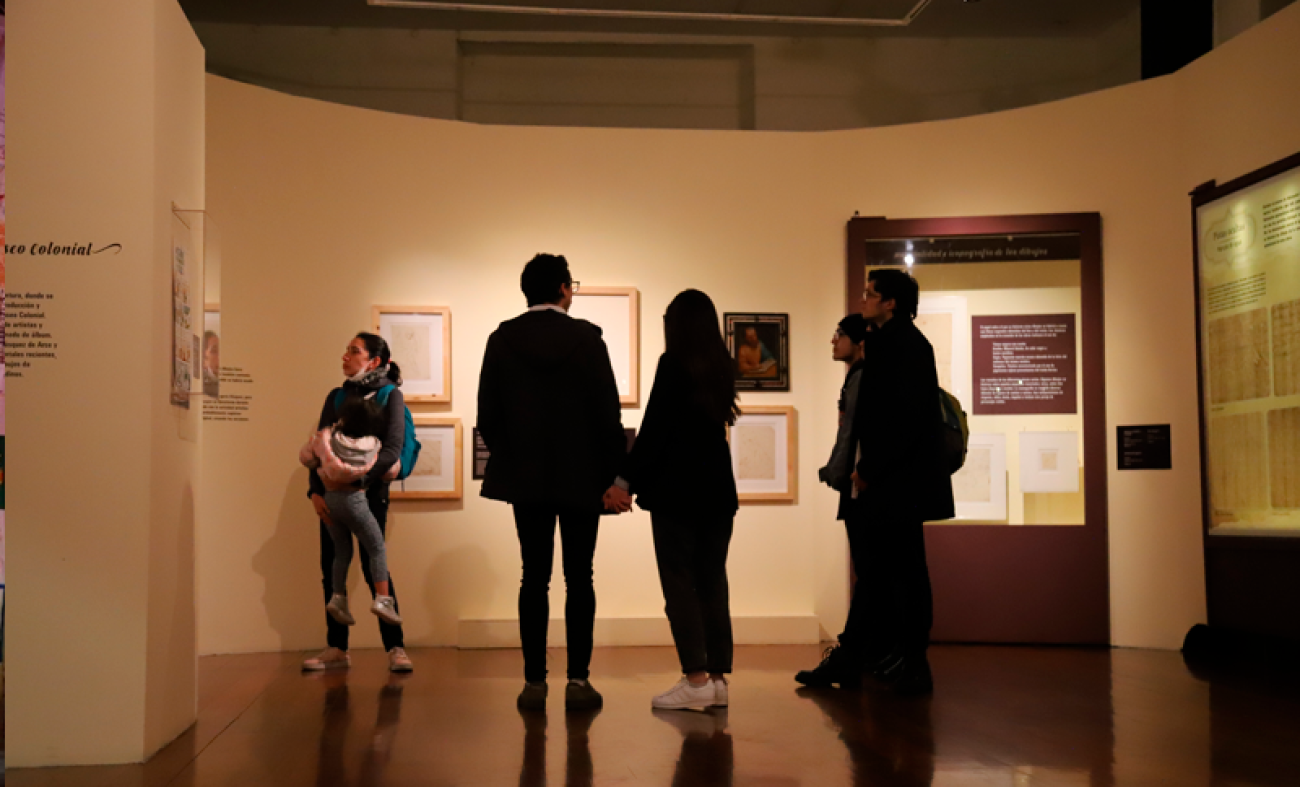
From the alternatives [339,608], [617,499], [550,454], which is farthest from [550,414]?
[339,608]

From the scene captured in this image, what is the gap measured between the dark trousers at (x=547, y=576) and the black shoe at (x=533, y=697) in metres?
0.03

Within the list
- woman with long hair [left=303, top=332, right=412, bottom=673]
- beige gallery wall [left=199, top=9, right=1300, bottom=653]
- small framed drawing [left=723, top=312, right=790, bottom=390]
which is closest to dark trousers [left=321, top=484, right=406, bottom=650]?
→ woman with long hair [left=303, top=332, right=412, bottom=673]

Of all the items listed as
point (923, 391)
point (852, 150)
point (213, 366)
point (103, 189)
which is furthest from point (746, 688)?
point (852, 150)

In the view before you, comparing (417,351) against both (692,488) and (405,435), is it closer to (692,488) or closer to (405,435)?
(405,435)

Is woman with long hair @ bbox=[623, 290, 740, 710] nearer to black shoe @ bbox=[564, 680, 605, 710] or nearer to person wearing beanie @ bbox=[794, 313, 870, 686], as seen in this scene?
black shoe @ bbox=[564, 680, 605, 710]

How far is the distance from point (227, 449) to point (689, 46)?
4.41m

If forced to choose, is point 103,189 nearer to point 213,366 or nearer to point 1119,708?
point 213,366

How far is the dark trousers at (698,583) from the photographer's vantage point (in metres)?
4.32

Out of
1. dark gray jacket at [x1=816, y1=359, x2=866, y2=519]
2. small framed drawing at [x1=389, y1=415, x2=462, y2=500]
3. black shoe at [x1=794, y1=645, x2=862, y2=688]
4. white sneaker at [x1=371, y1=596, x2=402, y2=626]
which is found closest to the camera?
black shoe at [x1=794, y1=645, x2=862, y2=688]

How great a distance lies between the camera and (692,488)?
4305 mm

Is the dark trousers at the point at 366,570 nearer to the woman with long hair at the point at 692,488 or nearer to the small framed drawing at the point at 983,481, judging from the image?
the woman with long hair at the point at 692,488

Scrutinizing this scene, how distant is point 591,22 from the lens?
846 cm

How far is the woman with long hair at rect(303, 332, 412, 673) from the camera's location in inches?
217

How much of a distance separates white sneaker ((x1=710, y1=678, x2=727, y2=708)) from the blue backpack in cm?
199
